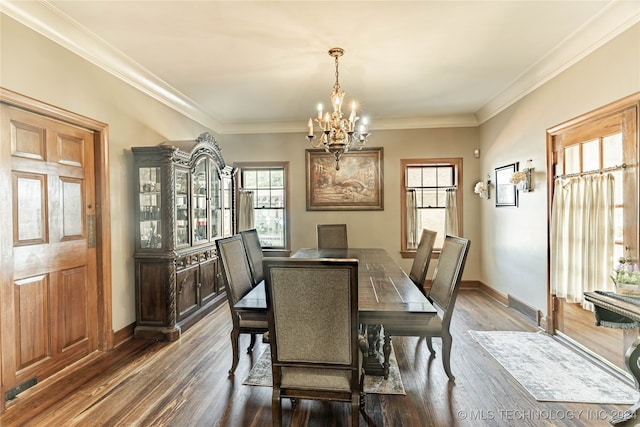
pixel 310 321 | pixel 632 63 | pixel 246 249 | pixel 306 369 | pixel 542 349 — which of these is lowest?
pixel 542 349

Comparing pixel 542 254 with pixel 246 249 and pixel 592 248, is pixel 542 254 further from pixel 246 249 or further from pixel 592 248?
pixel 246 249

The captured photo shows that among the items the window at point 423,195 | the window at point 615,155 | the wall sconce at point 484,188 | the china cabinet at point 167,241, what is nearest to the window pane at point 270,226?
the china cabinet at point 167,241

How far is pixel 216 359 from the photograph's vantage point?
287 centimetres

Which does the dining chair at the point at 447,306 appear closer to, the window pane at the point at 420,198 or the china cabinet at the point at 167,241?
the china cabinet at the point at 167,241

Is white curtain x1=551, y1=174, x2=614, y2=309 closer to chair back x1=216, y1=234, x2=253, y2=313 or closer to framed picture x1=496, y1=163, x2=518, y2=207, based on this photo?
framed picture x1=496, y1=163, x2=518, y2=207

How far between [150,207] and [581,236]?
4236mm

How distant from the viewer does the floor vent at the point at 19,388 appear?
2.15 m

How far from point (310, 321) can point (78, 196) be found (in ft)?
8.09

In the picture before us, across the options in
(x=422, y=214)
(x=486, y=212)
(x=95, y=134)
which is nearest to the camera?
(x=95, y=134)

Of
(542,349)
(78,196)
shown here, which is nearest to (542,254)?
(542,349)

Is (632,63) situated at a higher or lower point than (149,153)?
higher

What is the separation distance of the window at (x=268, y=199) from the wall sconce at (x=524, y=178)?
345 centimetres

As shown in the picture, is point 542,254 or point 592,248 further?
point 542,254

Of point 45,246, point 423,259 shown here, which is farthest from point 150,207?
point 423,259
